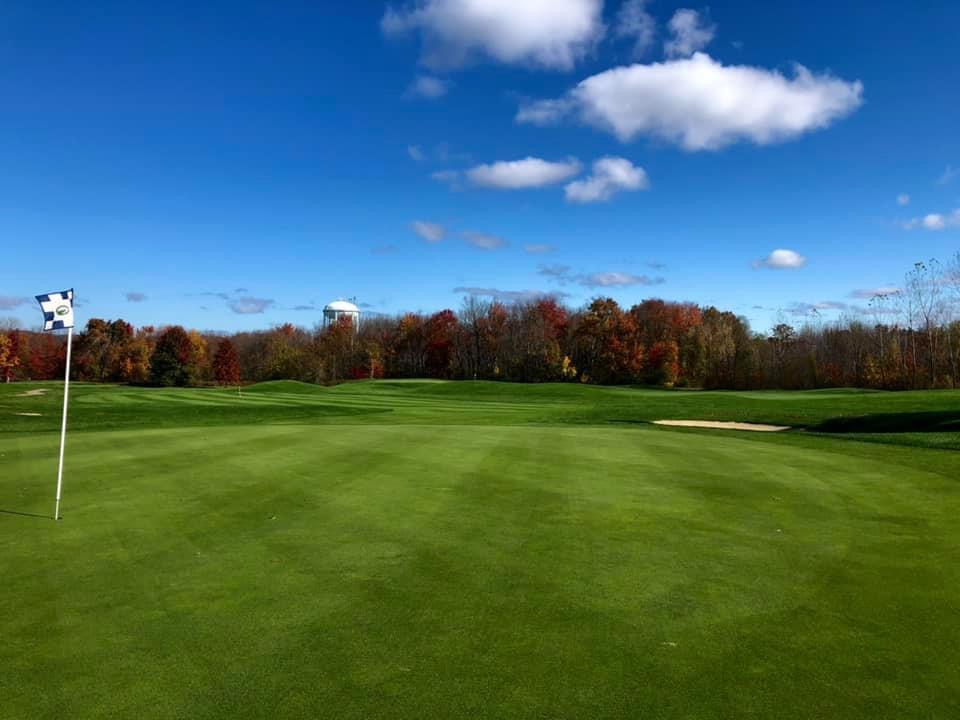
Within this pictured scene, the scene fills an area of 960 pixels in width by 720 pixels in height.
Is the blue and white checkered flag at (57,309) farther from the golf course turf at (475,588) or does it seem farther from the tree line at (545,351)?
the tree line at (545,351)

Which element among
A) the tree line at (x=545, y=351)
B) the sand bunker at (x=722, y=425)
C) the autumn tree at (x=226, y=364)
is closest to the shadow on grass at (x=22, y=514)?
the sand bunker at (x=722, y=425)

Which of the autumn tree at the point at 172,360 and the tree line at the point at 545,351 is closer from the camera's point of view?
the tree line at the point at 545,351

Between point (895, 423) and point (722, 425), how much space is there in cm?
615

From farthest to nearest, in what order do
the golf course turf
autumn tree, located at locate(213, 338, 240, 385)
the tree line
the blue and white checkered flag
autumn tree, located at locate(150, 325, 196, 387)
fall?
1. autumn tree, located at locate(213, 338, 240, 385)
2. autumn tree, located at locate(150, 325, 196, 387)
3. the tree line
4. the blue and white checkered flag
5. the golf course turf

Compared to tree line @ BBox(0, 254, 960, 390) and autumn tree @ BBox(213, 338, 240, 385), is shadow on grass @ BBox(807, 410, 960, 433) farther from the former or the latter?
autumn tree @ BBox(213, 338, 240, 385)

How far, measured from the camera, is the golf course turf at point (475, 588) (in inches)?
165

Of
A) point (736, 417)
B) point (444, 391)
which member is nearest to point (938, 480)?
point (736, 417)

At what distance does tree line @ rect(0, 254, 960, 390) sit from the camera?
192 ft

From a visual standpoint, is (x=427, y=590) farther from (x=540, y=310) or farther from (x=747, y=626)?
(x=540, y=310)

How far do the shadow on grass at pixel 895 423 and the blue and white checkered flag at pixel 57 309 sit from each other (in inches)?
893

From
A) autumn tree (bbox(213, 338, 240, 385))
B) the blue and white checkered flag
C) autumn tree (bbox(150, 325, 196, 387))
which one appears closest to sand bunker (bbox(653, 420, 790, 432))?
the blue and white checkered flag

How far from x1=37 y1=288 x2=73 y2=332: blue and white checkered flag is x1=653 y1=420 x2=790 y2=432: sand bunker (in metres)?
21.8

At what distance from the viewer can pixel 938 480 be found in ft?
39.1

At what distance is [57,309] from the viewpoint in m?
9.02
